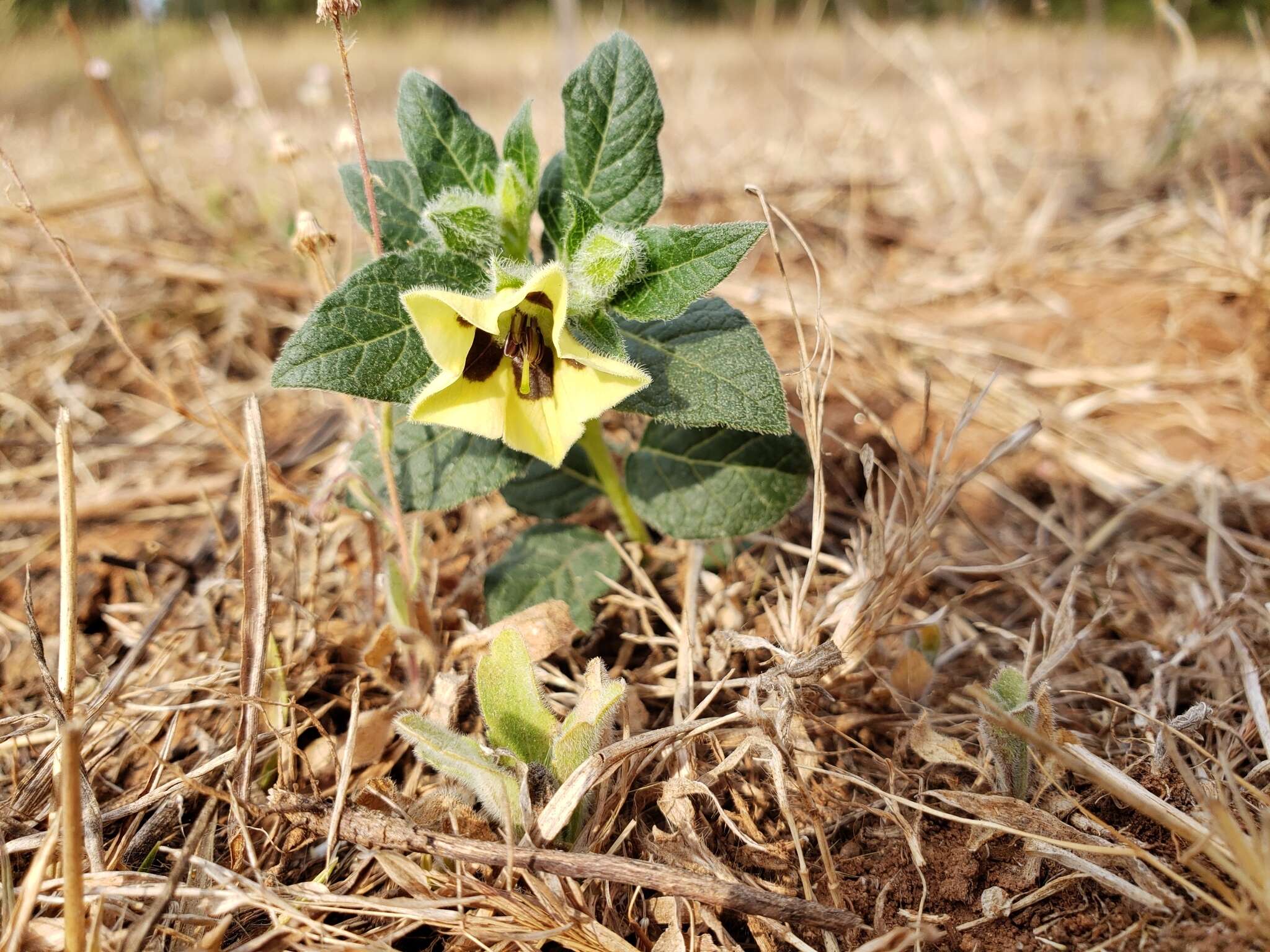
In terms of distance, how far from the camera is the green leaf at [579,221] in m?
1.34

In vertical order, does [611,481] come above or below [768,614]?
above

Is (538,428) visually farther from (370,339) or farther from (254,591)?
(254,591)

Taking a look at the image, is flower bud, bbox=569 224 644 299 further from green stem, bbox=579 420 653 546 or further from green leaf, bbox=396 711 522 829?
green leaf, bbox=396 711 522 829

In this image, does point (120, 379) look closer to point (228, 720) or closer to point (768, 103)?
point (228, 720)

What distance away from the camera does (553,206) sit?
149cm

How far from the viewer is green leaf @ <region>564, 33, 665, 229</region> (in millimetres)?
1376

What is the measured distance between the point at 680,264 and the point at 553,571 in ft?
2.15

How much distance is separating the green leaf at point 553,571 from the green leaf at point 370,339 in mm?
454

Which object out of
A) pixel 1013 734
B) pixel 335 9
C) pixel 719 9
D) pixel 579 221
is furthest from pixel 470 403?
pixel 719 9

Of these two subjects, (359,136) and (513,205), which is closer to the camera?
(359,136)

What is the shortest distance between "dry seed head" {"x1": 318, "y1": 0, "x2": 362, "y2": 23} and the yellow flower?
0.42 metres

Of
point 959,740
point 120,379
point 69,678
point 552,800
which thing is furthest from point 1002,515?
point 120,379

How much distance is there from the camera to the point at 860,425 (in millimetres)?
2297

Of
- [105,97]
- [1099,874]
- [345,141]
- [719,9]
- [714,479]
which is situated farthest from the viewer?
[719,9]
